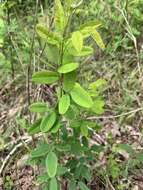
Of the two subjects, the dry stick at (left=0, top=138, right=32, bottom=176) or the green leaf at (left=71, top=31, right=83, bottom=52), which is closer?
the green leaf at (left=71, top=31, right=83, bottom=52)

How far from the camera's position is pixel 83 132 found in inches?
93.7

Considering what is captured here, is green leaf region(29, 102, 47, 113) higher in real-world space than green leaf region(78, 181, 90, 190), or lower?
higher

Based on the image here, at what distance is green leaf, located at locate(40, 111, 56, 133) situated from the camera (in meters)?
2.20

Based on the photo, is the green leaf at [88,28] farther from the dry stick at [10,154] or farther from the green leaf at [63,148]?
the dry stick at [10,154]

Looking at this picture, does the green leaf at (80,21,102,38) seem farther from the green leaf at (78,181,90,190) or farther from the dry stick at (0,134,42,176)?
the dry stick at (0,134,42,176)

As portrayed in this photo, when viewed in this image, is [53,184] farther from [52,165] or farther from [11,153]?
[11,153]

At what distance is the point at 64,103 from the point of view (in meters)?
2.13

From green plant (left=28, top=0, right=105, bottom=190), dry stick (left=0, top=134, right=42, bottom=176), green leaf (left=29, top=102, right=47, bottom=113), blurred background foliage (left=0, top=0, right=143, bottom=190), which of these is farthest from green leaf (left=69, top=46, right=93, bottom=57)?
blurred background foliage (left=0, top=0, right=143, bottom=190)

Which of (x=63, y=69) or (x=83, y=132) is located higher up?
(x=63, y=69)

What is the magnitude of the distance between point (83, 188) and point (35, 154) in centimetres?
34

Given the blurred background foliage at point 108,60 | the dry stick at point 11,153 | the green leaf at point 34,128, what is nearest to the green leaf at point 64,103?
the green leaf at point 34,128

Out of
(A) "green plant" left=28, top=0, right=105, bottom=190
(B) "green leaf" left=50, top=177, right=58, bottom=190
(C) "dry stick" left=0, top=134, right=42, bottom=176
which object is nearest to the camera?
(A) "green plant" left=28, top=0, right=105, bottom=190

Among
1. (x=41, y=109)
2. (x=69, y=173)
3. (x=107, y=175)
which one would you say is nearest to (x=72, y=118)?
(x=41, y=109)

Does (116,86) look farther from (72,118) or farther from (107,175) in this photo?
(72,118)
